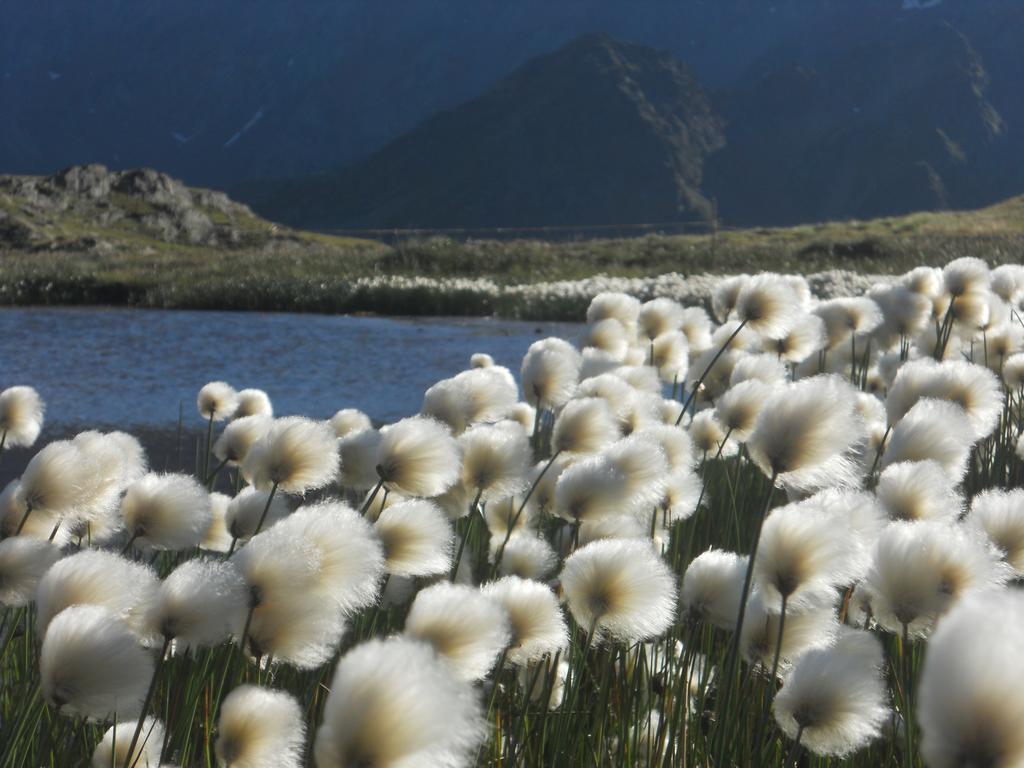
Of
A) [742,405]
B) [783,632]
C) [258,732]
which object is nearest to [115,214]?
[742,405]

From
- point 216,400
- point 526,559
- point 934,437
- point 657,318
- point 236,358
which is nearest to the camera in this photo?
point 934,437

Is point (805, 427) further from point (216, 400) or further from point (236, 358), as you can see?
point (236, 358)

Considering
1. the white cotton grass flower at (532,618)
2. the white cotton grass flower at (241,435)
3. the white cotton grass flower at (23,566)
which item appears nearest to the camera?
the white cotton grass flower at (532,618)

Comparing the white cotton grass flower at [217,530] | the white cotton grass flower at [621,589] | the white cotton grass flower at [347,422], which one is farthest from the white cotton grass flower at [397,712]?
the white cotton grass flower at [347,422]

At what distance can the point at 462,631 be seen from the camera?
47.3 inches

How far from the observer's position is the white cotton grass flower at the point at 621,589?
1583 millimetres

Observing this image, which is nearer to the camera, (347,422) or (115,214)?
(347,422)

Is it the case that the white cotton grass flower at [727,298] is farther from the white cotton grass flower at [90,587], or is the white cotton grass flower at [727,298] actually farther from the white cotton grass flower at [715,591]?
the white cotton grass flower at [90,587]

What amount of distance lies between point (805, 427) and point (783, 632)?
1.03 feet

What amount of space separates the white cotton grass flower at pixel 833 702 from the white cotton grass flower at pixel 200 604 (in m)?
0.68

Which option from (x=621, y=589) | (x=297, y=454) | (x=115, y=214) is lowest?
(x=115, y=214)

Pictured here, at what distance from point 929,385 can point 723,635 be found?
689mm

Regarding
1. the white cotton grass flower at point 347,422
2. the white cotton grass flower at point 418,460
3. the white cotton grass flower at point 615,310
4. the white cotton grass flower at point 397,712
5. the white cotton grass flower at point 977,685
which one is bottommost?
the white cotton grass flower at point 347,422

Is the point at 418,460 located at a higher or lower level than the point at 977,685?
lower
